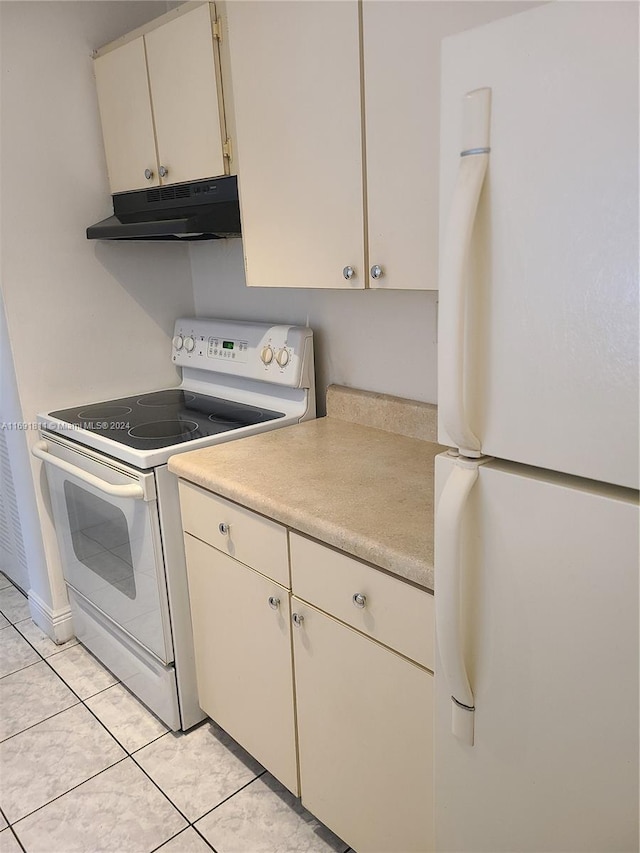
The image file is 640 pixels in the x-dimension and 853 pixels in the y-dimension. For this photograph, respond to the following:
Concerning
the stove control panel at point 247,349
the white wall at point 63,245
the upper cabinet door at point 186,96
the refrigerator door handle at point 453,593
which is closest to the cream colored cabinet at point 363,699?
the refrigerator door handle at point 453,593

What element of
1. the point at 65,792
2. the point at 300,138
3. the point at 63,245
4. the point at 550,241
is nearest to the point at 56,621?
the point at 65,792

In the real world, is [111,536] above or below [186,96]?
below

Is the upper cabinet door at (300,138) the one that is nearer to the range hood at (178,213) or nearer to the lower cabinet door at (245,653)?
the range hood at (178,213)

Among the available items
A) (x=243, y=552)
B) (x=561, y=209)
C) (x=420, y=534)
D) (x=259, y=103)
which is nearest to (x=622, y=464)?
(x=561, y=209)

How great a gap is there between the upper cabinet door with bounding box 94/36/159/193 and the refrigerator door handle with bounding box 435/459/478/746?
159 cm

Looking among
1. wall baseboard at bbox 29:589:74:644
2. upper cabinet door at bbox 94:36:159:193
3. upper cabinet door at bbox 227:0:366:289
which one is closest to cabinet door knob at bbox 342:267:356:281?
upper cabinet door at bbox 227:0:366:289

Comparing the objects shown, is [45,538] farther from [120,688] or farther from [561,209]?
[561,209]

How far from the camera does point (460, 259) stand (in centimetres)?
81

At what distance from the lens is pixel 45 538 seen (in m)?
2.39

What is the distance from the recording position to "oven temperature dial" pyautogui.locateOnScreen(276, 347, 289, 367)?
2070mm

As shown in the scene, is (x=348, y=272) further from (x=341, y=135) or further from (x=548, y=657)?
(x=548, y=657)

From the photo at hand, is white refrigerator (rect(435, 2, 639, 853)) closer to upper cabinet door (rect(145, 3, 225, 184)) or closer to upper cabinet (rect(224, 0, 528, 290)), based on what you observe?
upper cabinet (rect(224, 0, 528, 290))

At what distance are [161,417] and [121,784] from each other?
42.9 inches

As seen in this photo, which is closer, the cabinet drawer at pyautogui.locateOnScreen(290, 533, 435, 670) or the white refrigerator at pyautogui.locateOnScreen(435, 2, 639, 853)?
the white refrigerator at pyautogui.locateOnScreen(435, 2, 639, 853)
